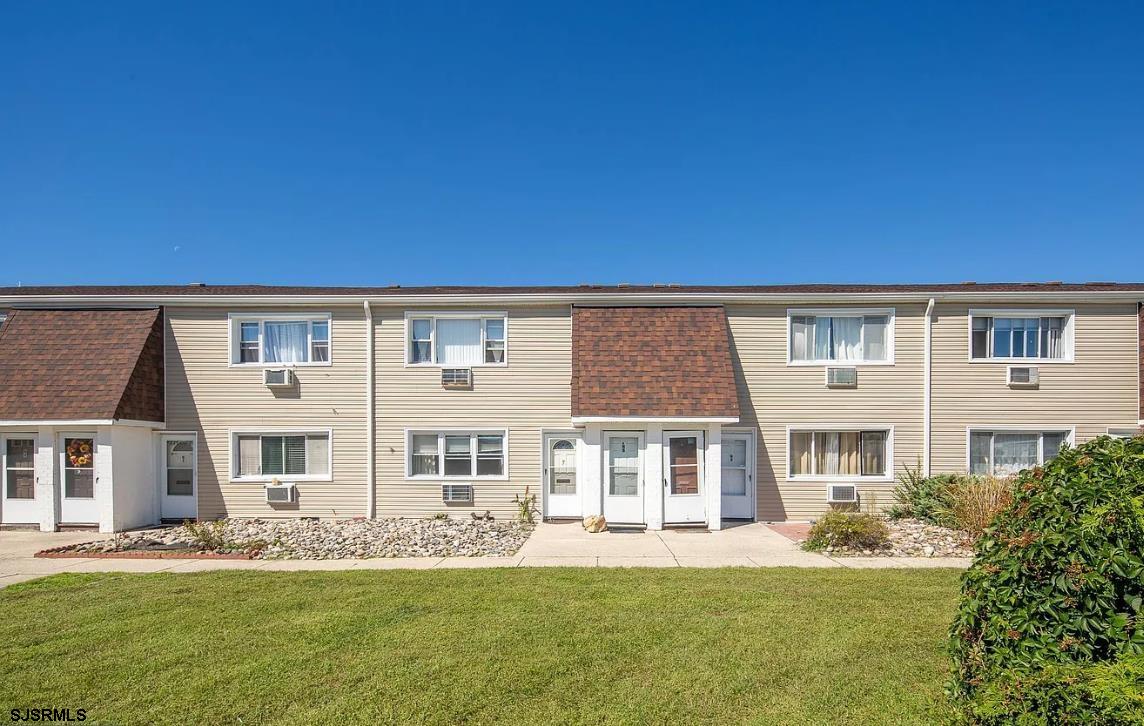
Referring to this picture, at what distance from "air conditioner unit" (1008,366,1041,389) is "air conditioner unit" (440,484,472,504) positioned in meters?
13.0

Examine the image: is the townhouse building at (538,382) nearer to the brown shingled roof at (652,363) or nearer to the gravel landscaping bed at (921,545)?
the brown shingled roof at (652,363)

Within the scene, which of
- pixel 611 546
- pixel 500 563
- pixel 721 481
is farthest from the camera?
pixel 721 481

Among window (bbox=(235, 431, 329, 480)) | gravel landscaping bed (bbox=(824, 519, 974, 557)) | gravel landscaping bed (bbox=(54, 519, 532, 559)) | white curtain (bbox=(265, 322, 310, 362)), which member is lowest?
gravel landscaping bed (bbox=(54, 519, 532, 559))

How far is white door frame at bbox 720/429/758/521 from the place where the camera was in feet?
43.9

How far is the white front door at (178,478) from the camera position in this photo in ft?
44.4

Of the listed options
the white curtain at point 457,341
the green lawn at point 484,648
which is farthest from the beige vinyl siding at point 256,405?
the green lawn at point 484,648

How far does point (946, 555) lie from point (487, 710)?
888cm

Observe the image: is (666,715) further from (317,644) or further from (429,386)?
(429,386)

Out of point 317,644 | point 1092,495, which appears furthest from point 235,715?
point 1092,495

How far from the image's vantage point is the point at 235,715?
4309 mm

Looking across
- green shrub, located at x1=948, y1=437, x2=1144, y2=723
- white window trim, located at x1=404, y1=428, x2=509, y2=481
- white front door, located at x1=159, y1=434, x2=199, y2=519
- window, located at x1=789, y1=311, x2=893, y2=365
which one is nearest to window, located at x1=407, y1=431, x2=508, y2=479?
white window trim, located at x1=404, y1=428, x2=509, y2=481

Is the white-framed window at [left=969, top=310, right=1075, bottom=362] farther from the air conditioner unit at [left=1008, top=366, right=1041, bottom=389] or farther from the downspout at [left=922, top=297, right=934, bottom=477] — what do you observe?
the downspout at [left=922, top=297, right=934, bottom=477]

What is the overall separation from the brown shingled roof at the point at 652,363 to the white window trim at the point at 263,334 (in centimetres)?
596

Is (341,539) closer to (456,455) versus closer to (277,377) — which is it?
(456,455)
